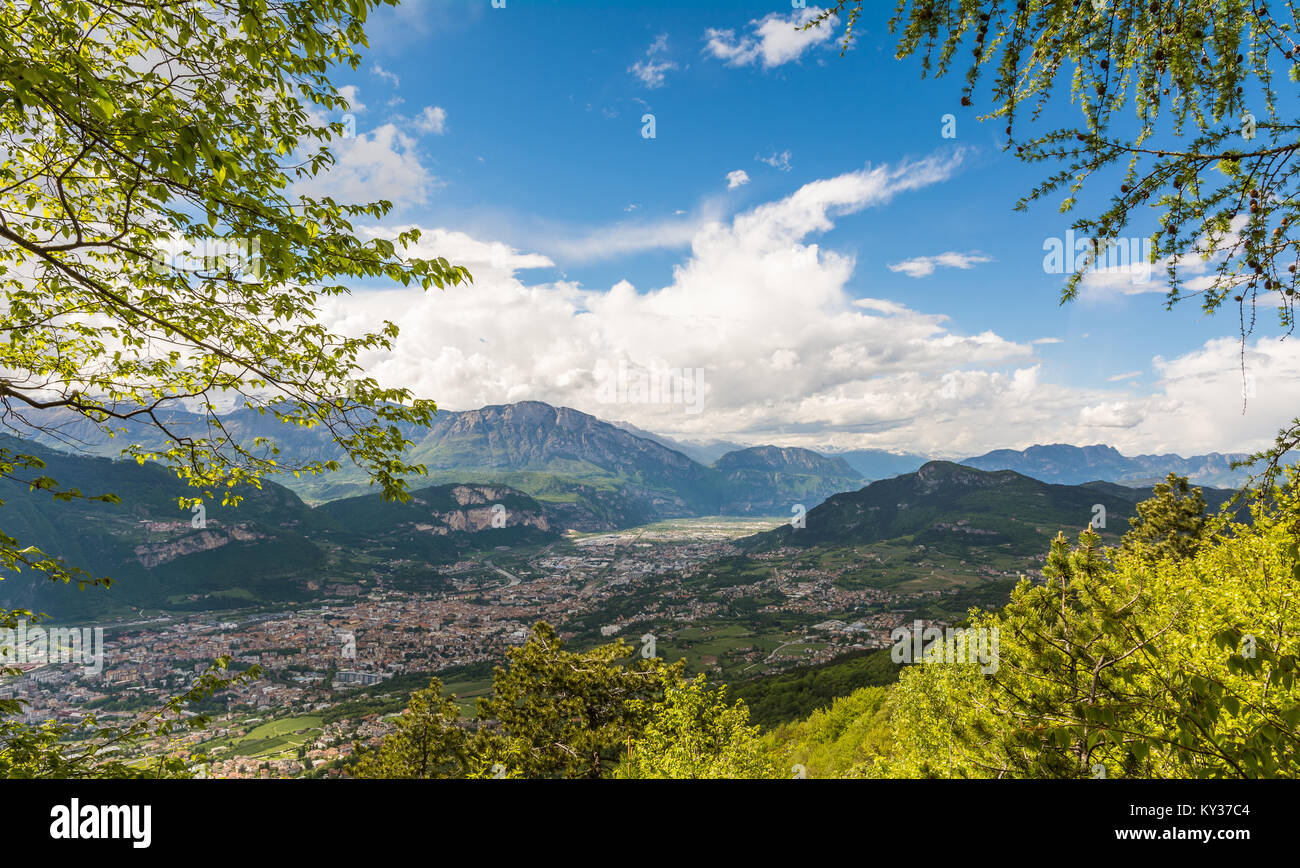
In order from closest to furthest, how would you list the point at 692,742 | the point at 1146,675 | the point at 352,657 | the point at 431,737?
the point at 1146,675, the point at 692,742, the point at 431,737, the point at 352,657

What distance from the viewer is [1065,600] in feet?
31.7

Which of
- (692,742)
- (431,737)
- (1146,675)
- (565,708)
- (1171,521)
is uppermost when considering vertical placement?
(1146,675)

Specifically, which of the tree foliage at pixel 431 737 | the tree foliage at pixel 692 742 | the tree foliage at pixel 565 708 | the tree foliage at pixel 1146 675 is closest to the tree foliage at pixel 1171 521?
the tree foliage at pixel 1146 675

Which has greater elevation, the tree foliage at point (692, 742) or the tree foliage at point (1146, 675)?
the tree foliage at point (1146, 675)

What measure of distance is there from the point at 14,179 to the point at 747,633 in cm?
18926

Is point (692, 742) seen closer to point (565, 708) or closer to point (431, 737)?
point (565, 708)

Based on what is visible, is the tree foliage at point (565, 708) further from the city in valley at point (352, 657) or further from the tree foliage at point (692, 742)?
the city in valley at point (352, 657)

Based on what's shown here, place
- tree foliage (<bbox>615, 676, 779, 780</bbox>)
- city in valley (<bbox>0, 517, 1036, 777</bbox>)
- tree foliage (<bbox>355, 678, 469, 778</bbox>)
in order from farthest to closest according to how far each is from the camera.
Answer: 1. city in valley (<bbox>0, 517, 1036, 777</bbox>)
2. tree foliage (<bbox>355, 678, 469, 778</bbox>)
3. tree foliage (<bbox>615, 676, 779, 780</bbox>)

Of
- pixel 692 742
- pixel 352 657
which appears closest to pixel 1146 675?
pixel 692 742

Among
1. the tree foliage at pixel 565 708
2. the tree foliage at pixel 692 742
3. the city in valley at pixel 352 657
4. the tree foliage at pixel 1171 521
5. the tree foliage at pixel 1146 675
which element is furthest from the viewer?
the city in valley at pixel 352 657

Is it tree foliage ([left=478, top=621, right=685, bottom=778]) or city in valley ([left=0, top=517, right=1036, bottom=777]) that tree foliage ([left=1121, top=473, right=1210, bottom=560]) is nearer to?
tree foliage ([left=478, top=621, right=685, bottom=778])

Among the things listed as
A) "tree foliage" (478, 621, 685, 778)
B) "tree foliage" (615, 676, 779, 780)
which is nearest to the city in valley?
"tree foliage" (615, 676, 779, 780)

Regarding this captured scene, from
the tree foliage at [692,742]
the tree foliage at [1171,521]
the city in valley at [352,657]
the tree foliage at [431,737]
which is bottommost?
the city in valley at [352,657]
